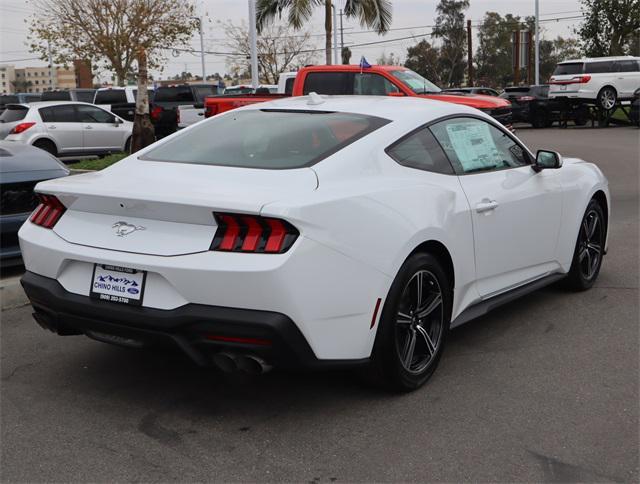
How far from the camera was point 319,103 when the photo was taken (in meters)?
4.93

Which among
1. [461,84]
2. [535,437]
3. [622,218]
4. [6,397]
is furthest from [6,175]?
[461,84]

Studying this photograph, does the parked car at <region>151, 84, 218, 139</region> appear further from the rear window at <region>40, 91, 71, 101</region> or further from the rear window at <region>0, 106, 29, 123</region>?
the rear window at <region>40, 91, 71, 101</region>

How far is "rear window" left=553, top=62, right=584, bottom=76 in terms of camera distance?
28.0 meters

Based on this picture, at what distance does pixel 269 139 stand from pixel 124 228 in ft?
3.43

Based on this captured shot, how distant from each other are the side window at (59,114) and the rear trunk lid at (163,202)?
14.4 meters

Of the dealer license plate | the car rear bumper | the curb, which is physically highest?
the dealer license plate

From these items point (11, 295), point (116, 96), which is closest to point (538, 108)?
point (116, 96)

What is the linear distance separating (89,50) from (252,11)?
17.6m

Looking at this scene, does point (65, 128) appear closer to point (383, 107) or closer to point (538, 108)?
point (383, 107)

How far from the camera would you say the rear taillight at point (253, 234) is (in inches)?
136

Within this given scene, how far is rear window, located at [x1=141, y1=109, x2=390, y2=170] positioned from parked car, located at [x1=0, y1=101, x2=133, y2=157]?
1331 cm

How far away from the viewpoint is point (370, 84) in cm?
1471

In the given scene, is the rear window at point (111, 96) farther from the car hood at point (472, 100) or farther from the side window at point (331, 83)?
the car hood at point (472, 100)

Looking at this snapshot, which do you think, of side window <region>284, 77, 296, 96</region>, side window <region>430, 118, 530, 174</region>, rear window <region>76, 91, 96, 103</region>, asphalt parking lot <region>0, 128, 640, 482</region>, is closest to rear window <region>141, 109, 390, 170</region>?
side window <region>430, 118, 530, 174</region>
